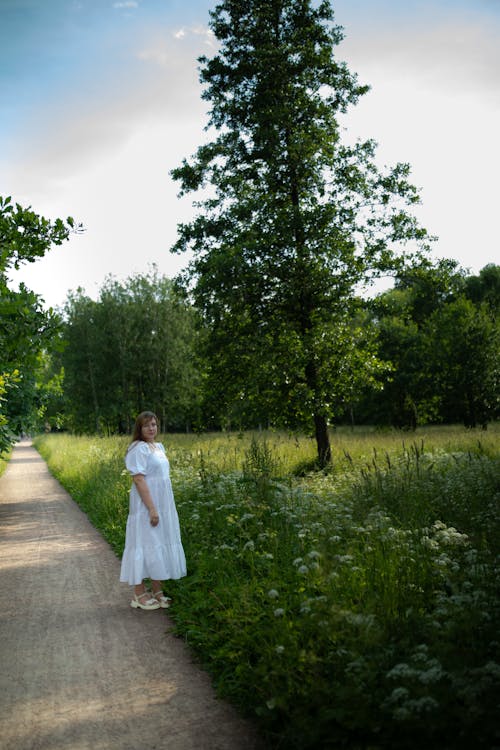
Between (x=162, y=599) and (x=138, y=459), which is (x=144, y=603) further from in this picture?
(x=138, y=459)

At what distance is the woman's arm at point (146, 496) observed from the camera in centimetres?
590

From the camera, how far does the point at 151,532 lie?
5992 millimetres

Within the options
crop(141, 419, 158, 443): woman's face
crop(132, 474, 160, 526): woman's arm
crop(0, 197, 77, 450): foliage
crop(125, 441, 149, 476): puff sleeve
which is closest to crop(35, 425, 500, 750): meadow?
crop(132, 474, 160, 526): woman's arm

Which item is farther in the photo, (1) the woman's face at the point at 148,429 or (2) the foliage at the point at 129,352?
(2) the foliage at the point at 129,352

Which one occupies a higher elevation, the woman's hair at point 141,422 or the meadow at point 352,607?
the woman's hair at point 141,422

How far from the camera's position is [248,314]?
13.9 m

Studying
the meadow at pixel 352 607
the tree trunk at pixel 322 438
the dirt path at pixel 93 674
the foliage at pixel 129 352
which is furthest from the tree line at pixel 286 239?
the foliage at pixel 129 352

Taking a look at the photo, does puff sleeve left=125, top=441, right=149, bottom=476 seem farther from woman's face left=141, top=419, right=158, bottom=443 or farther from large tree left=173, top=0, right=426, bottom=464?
large tree left=173, top=0, right=426, bottom=464

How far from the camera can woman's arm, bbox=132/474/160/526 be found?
5898 millimetres

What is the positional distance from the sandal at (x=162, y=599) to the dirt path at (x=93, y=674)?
0.30 feet

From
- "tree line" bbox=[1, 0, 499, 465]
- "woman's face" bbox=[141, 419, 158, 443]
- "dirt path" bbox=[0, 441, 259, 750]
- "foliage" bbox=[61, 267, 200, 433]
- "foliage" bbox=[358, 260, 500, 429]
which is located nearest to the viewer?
"dirt path" bbox=[0, 441, 259, 750]

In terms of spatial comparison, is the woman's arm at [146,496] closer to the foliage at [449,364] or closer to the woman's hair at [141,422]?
the woman's hair at [141,422]

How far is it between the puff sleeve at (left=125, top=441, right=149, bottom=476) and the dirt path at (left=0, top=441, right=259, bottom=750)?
1.45 metres

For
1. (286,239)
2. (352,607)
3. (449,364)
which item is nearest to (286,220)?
(286,239)
